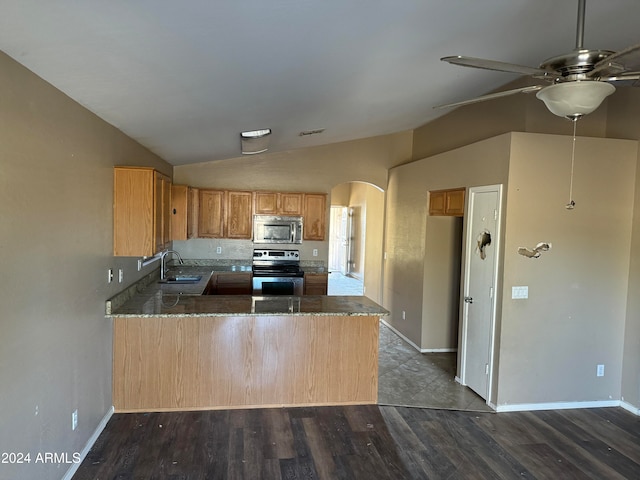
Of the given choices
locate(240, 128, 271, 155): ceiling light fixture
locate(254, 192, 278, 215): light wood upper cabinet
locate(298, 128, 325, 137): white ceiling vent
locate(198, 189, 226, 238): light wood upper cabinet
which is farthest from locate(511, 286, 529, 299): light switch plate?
locate(198, 189, 226, 238): light wood upper cabinet

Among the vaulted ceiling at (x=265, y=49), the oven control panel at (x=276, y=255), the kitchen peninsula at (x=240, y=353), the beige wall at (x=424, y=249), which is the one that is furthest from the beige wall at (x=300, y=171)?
the kitchen peninsula at (x=240, y=353)

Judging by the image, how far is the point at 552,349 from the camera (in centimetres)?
374

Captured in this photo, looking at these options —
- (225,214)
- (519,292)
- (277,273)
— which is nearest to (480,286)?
(519,292)

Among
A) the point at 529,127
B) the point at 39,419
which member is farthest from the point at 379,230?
the point at 39,419

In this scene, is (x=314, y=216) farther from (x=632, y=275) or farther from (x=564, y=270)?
(x=632, y=275)

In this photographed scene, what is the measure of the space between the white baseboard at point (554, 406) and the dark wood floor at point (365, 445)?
0.22ft

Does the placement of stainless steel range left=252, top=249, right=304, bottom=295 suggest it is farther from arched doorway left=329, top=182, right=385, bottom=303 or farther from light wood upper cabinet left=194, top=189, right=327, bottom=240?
arched doorway left=329, top=182, right=385, bottom=303

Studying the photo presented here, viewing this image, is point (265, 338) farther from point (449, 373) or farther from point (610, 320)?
point (610, 320)

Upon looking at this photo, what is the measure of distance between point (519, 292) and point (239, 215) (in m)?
4.16

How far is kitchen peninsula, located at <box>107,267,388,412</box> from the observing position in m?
3.42

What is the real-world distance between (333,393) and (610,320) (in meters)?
2.69

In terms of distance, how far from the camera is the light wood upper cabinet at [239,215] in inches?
249

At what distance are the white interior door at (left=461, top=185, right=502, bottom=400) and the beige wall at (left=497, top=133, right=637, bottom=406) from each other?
0.17 metres

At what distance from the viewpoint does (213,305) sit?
3.57 metres
